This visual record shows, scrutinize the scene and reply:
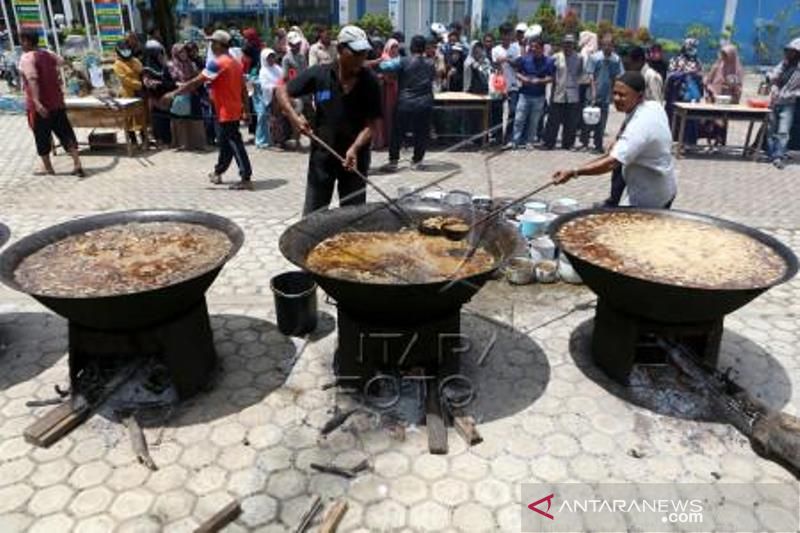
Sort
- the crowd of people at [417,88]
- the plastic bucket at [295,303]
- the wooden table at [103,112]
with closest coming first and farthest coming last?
the plastic bucket at [295,303] < the crowd of people at [417,88] < the wooden table at [103,112]

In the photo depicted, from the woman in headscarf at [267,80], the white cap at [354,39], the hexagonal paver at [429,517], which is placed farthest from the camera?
the woman in headscarf at [267,80]

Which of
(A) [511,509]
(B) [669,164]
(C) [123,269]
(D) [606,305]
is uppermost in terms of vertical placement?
(B) [669,164]

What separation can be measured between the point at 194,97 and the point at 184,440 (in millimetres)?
9044

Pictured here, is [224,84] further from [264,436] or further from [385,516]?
[385,516]

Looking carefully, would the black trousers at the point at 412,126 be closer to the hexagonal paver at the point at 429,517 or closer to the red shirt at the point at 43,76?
the red shirt at the point at 43,76

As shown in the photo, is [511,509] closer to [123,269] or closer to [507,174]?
[123,269]

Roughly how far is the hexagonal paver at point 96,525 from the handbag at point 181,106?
30.2 ft

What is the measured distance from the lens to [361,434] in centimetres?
396

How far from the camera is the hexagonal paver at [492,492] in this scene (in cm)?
344

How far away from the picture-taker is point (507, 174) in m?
10.3

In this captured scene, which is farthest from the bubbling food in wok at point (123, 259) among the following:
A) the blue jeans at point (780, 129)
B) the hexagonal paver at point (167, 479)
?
the blue jeans at point (780, 129)

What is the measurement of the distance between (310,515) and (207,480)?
27.2 inches

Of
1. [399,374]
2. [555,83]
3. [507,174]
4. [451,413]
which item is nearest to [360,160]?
[399,374]

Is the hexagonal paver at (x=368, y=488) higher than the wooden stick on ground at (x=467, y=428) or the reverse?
the reverse
